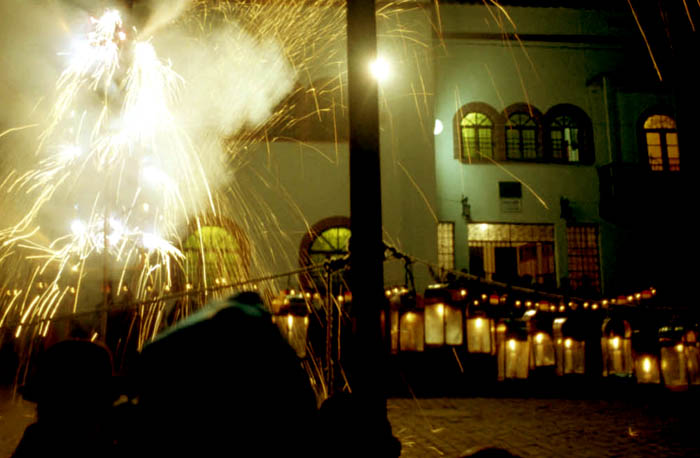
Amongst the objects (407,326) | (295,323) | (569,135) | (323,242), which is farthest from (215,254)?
(569,135)

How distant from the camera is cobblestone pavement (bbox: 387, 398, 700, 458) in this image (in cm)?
628

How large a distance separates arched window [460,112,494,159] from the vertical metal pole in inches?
470

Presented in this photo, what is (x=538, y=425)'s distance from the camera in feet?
24.3

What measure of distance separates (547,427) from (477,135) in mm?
9696

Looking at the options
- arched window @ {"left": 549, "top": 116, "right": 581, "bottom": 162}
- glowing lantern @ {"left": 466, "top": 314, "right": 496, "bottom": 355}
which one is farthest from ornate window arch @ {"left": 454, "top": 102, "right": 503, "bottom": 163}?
→ glowing lantern @ {"left": 466, "top": 314, "right": 496, "bottom": 355}

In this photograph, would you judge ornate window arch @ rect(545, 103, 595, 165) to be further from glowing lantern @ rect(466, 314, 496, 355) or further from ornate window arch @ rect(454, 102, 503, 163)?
glowing lantern @ rect(466, 314, 496, 355)

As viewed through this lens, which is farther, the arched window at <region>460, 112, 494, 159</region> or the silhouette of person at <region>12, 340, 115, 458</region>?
the arched window at <region>460, 112, 494, 159</region>

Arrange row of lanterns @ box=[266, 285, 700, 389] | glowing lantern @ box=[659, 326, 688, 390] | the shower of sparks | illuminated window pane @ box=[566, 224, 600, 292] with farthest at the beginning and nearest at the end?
illuminated window pane @ box=[566, 224, 600, 292] → the shower of sparks → row of lanterns @ box=[266, 285, 700, 389] → glowing lantern @ box=[659, 326, 688, 390]

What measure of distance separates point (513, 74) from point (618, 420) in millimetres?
10799

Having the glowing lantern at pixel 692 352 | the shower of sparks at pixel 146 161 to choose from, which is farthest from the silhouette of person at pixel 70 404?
the glowing lantern at pixel 692 352

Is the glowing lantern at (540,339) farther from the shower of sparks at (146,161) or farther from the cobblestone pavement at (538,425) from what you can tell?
the shower of sparks at (146,161)

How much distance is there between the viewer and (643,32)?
15.8 m

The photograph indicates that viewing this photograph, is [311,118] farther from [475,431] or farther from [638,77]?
[638,77]

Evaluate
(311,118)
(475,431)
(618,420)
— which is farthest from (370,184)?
(311,118)
